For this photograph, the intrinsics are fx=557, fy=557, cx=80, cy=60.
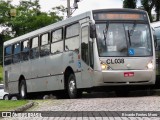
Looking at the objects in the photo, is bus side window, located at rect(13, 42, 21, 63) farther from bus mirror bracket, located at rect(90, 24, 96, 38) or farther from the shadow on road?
bus mirror bracket, located at rect(90, 24, 96, 38)

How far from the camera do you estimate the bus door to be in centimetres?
2030

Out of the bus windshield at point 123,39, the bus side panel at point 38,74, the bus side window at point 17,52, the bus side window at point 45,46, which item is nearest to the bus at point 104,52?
the bus windshield at point 123,39

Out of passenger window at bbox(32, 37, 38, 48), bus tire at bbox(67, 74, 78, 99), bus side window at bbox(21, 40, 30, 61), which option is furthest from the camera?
bus side window at bbox(21, 40, 30, 61)

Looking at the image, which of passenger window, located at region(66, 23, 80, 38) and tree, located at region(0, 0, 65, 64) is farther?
tree, located at region(0, 0, 65, 64)

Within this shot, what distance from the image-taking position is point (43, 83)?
83.5 feet

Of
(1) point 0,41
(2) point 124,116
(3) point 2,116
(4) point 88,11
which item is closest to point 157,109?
(2) point 124,116

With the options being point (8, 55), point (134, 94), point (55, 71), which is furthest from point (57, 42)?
point (8, 55)

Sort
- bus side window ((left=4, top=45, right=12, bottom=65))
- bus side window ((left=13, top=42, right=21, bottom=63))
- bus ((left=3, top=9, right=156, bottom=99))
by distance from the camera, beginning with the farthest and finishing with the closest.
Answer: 1. bus side window ((left=4, top=45, right=12, bottom=65))
2. bus side window ((left=13, top=42, right=21, bottom=63))
3. bus ((left=3, top=9, right=156, bottom=99))

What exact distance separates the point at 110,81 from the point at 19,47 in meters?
9.71

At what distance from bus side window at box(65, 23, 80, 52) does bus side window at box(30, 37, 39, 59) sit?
12.5 feet

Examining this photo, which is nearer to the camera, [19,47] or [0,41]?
[19,47]

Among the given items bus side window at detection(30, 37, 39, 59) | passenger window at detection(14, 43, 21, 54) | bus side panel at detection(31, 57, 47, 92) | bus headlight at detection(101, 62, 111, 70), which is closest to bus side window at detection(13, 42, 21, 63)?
passenger window at detection(14, 43, 21, 54)

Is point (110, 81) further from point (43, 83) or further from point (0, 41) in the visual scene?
point (0, 41)

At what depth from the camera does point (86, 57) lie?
810 inches
